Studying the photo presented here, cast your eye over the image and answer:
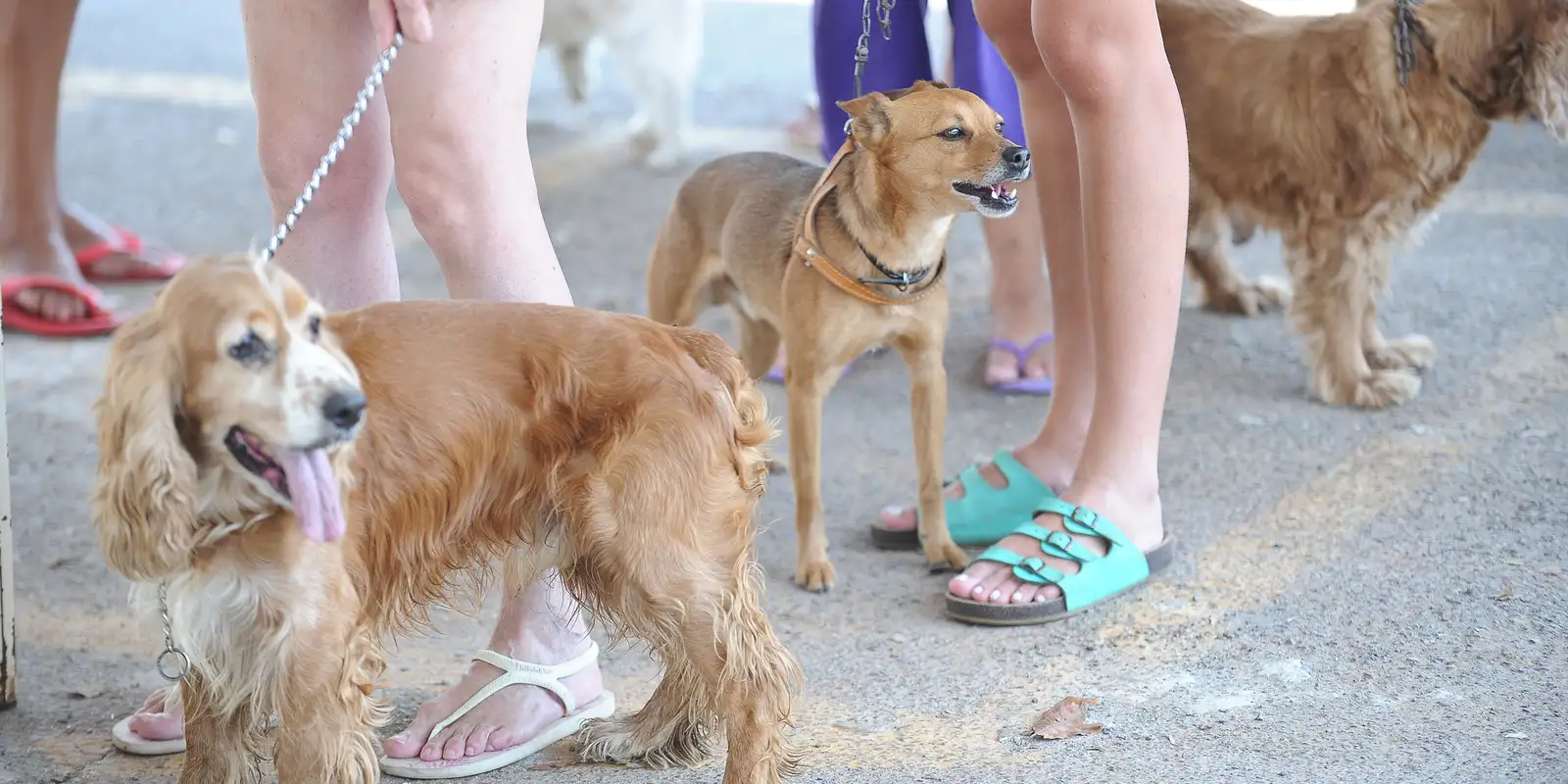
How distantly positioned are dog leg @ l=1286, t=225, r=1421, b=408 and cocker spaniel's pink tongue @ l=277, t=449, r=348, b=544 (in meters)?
3.04

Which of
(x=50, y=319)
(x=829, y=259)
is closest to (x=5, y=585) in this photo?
(x=829, y=259)

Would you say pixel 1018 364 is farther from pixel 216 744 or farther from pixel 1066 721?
pixel 216 744

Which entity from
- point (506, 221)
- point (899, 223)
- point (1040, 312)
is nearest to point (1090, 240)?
point (899, 223)

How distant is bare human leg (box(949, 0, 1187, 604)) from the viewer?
278cm

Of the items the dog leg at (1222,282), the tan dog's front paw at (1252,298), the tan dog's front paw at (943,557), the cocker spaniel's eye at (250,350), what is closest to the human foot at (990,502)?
the tan dog's front paw at (943,557)

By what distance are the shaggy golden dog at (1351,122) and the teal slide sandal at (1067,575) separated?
55.3 inches

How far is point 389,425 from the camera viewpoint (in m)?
2.07

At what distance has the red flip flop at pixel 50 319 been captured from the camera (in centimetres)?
470

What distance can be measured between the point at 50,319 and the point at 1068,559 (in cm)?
341

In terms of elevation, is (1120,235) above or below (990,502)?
above

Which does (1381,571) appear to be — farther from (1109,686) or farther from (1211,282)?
(1211,282)

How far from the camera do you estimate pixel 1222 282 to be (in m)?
4.79

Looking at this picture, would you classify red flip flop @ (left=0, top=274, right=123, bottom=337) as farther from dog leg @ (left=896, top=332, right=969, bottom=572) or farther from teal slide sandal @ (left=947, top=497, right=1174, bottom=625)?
teal slide sandal @ (left=947, top=497, right=1174, bottom=625)

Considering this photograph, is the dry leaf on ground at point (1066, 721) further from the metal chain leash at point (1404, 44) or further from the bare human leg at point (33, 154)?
the bare human leg at point (33, 154)
